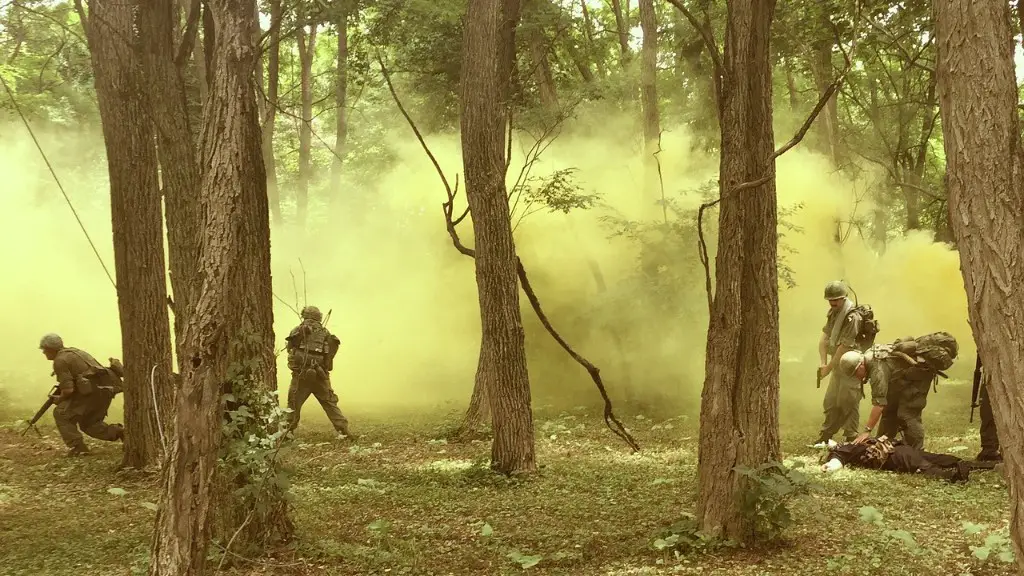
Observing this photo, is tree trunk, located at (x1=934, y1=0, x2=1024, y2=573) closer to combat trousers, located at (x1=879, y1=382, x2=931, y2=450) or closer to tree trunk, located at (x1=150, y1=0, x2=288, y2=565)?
tree trunk, located at (x1=150, y1=0, x2=288, y2=565)

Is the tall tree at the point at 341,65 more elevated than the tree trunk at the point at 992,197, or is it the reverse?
the tall tree at the point at 341,65

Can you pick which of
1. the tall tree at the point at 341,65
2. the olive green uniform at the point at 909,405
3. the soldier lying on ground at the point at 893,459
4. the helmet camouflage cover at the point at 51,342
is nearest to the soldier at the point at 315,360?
the tall tree at the point at 341,65

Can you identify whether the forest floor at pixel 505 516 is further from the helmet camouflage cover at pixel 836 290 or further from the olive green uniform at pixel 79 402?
the helmet camouflage cover at pixel 836 290

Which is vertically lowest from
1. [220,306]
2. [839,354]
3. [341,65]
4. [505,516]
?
[505,516]

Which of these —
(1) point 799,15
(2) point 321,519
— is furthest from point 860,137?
(2) point 321,519

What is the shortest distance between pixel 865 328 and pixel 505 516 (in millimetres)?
5870

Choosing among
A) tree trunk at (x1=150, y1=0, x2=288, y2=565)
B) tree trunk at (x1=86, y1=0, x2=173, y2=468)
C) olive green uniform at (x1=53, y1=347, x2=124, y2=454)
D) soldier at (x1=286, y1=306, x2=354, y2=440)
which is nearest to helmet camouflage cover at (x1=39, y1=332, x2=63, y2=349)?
olive green uniform at (x1=53, y1=347, x2=124, y2=454)

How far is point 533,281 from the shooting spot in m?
19.9

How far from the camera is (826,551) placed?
618cm

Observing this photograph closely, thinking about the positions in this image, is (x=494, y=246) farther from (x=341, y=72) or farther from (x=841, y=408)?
(x=341, y=72)

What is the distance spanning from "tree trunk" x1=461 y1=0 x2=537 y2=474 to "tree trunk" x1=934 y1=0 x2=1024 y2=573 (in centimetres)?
584

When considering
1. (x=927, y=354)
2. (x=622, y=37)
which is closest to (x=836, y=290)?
(x=927, y=354)

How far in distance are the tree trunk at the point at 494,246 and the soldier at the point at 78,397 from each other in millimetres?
5467

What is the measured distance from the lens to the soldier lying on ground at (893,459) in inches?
346
